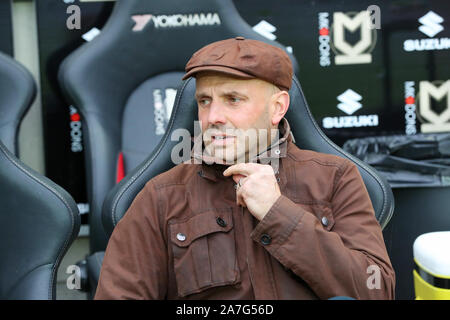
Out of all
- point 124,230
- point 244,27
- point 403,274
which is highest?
point 244,27

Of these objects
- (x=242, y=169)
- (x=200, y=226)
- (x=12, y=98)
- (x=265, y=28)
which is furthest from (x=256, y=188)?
(x=265, y=28)

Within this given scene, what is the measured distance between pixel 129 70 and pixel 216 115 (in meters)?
1.07

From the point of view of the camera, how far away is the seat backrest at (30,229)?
1.58 m

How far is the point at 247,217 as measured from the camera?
55.5 inches

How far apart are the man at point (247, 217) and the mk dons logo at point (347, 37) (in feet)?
4.35

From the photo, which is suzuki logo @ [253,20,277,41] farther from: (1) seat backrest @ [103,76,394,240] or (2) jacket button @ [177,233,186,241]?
(2) jacket button @ [177,233,186,241]

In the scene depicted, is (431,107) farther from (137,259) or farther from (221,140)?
(137,259)

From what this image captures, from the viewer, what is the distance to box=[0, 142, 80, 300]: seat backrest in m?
1.58

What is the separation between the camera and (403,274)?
2.28 m

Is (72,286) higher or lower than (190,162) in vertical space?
lower

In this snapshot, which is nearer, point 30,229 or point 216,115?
point 216,115

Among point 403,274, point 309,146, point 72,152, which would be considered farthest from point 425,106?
point 72,152
